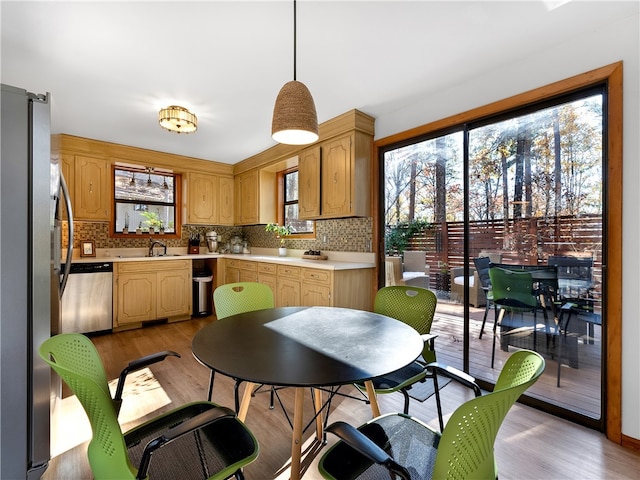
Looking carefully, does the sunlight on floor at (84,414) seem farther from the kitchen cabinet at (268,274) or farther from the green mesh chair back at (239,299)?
the kitchen cabinet at (268,274)

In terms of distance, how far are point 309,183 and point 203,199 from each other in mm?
2295

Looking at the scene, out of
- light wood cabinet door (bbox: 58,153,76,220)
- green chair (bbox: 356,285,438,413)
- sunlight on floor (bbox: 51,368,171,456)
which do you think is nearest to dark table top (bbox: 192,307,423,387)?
green chair (bbox: 356,285,438,413)

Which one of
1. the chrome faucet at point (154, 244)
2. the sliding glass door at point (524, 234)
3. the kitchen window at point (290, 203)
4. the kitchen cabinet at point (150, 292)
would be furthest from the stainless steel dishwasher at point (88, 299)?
the sliding glass door at point (524, 234)

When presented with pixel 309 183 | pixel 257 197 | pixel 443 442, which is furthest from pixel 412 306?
pixel 257 197

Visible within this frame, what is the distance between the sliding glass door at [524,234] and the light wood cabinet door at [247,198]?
8.84ft

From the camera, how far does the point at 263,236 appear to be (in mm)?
5496

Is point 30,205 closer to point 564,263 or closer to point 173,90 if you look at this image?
point 173,90

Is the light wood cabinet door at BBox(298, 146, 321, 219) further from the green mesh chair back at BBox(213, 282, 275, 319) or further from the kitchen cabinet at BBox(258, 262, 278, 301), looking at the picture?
the green mesh chair back at BBox(213, 282, 275, 319)

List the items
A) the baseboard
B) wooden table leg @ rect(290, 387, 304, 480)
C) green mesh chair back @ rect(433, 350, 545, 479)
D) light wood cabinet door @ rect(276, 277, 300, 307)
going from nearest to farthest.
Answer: green mesh chair back @ rect(433, 350, 545, 479), wooden table leg @ rect(290, 387, 304, 480), the baseboard, light wood cabinet door @ rect(276, 277, 300, 307)

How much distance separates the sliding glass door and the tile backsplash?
0.64 metres

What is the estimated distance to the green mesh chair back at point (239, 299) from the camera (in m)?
2.19

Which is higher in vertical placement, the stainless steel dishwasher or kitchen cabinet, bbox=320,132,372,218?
kitchen cabinet, bbox=320,132,372,218

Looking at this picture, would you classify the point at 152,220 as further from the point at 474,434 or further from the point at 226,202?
the point at 474,434

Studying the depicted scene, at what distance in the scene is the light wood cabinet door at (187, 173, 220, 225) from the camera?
5.09 metres
